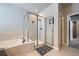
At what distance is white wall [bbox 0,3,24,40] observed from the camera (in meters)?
1.54

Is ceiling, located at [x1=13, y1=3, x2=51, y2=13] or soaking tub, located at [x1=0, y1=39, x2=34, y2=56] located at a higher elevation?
ceiling, located at [x1=13, y1=3, x2=51, y2=13]

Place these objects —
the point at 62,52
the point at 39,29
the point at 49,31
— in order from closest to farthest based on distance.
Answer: the point at 62,52 < the point at 49,31 < the point at 39,29

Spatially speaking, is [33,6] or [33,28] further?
[33,28]

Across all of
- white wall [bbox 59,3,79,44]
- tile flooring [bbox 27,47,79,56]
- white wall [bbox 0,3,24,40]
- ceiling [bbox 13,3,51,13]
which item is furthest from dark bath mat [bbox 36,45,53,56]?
ceiling [bbox 13,3,51,13]

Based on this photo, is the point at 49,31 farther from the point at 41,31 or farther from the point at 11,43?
the point at 11,43

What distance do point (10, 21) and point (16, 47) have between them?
18.4 inches

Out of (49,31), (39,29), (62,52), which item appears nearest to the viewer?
(62,52)

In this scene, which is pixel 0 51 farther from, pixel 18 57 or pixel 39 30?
pixel 39 30

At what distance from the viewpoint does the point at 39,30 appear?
181 cm

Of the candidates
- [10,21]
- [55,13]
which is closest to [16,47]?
[10,21]

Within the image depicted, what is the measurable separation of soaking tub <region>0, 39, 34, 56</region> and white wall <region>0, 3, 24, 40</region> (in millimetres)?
97

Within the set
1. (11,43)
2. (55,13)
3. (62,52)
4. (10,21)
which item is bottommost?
(62,52)

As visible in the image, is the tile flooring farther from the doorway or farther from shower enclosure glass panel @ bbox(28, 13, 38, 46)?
shower enclosure glass panel @ bbox(28, 13, 38, 46)

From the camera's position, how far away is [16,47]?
5.35 feet
